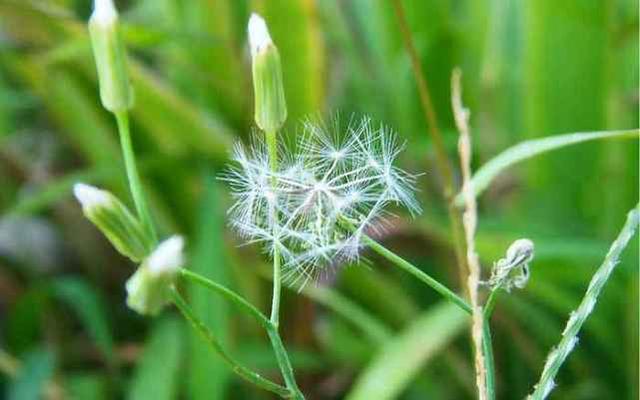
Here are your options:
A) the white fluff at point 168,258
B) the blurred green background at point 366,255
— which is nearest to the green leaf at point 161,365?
the blurred green background at point 366,255

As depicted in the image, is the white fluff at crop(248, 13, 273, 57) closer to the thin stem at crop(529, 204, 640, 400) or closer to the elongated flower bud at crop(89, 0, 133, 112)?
the elongated flower bud at crop(89, 0, 133, 112)

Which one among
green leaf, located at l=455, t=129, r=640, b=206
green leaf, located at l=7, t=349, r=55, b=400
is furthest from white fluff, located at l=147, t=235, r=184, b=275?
green leaf, located at l=7, t=349, r=55, b=400

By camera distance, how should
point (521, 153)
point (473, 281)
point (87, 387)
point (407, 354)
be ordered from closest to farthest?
point (473, 281) < point (521, 153) < point (407, 354) < point (87, 387)

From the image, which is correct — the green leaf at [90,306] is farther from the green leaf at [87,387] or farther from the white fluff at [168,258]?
the white fluff at [168,258]

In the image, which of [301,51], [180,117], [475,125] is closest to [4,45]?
[180,117]

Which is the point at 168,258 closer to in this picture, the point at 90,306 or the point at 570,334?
the point at 570,334

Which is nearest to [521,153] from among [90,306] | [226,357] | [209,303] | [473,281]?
[473,281]
